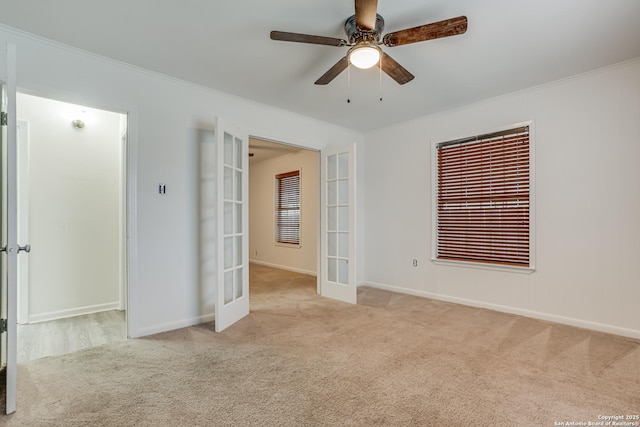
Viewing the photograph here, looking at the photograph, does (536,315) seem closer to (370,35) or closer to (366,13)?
(370,35)

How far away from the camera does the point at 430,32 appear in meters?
2.00

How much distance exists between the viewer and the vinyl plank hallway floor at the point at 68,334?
8.70 feet

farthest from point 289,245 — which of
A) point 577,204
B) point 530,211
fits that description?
point 577,204

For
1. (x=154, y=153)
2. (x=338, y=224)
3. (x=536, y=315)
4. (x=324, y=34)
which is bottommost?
(x=536, y=315)

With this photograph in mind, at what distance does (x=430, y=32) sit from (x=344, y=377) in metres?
2.38

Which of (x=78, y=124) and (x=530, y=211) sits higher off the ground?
(x=78, y=124)

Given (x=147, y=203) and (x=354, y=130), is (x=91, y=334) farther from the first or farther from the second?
(x=354, y=130)

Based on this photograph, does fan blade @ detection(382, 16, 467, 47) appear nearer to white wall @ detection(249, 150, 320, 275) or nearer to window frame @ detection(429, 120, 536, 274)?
window frame @ detection(429, 120, 536, 274)

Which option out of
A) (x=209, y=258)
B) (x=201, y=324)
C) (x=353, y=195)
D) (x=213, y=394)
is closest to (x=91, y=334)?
(x=201, y=324)

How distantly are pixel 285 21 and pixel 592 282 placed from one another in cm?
370

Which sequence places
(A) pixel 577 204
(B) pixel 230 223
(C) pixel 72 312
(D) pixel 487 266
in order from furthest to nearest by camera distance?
(D) pixel 487 266 → (C) pixel 72 312 → (B) pixel 230 223 → (A) pixel 577 204

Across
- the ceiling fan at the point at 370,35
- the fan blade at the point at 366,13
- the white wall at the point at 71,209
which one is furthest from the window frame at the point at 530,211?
the white wall at the point at 71,209

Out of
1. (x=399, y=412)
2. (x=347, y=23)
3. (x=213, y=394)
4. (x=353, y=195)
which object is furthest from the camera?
(x=353, y=195)

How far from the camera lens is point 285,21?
7.39ft
